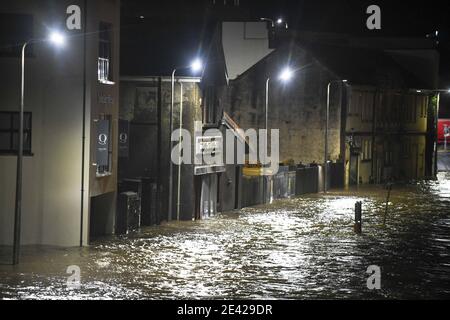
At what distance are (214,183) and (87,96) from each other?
478 inches

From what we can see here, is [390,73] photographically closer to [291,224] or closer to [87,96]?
[291,224]

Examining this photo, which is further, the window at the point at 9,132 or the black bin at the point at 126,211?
the black bin at the point at 126,211

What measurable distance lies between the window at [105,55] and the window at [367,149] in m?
38.1

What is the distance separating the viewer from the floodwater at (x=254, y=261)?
73.2 feet

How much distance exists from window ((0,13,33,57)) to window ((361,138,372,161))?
137 feet

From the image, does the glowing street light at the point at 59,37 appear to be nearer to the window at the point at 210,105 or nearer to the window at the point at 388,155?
the window at the point at 210,105

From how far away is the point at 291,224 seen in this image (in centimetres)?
3841

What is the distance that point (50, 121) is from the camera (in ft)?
99.1

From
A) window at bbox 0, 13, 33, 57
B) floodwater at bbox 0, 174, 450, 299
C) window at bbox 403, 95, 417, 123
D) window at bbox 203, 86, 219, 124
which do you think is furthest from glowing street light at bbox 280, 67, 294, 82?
window at bbox 0, 13, 33, 57

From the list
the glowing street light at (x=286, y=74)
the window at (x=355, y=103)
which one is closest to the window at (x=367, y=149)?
the window at (x=355, y=103)

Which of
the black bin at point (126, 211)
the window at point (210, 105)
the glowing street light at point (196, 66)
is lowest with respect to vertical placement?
the black bin at point (126, 211)

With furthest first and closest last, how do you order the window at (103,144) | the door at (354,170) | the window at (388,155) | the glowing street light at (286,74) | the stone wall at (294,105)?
1. the window at (388,155)
2. the door at (354,170)
3. the stone wall at (294,105)
4. the glowing street light at (286,74)
5. the window at (103,144)
